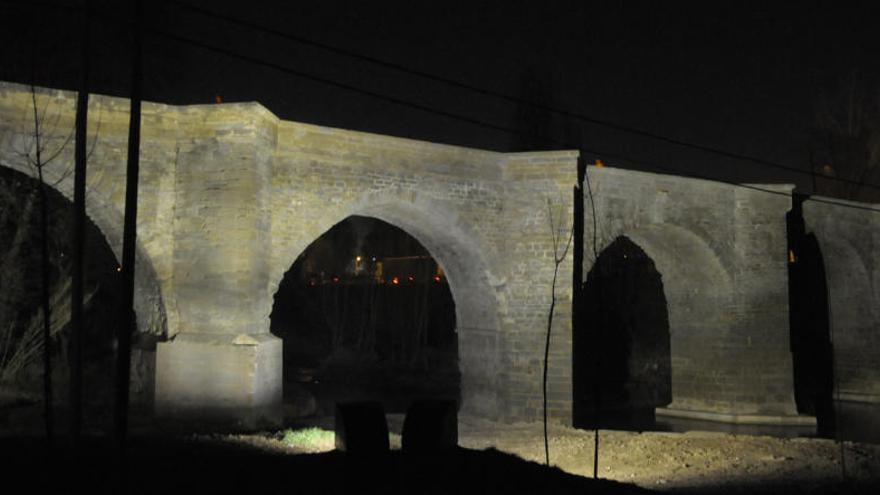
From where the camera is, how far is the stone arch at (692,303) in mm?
19141

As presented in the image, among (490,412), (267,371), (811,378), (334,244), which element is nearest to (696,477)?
(490,412)

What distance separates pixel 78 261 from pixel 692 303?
14972 mm

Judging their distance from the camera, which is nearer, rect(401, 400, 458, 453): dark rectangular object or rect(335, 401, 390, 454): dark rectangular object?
rect(335, 401, 390, 454): dark rectangular object

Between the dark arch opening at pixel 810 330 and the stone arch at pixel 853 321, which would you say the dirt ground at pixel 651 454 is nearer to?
the stone arch at pixel 853 321

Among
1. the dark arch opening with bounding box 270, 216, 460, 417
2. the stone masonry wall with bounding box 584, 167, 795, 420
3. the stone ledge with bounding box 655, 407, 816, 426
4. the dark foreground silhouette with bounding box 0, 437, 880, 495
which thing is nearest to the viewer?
the dark foreground silhouette with bounding box 0, 437, 880, 495

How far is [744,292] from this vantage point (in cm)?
1908

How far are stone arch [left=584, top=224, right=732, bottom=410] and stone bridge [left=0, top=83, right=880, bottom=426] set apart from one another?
4cm

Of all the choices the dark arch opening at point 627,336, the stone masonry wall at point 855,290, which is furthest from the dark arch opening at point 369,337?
the stone masonry wall at point 855,290

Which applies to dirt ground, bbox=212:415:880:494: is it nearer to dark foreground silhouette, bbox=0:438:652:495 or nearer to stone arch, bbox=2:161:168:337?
stone arch, bbox=2:161:168:337

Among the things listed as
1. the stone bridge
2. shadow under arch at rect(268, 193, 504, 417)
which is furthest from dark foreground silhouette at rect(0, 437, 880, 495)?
shadow under arch at rect(268, 193, 504, 417)

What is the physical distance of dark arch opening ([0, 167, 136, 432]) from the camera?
1439 cm

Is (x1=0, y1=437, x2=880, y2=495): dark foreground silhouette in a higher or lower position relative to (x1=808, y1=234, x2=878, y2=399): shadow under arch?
lower

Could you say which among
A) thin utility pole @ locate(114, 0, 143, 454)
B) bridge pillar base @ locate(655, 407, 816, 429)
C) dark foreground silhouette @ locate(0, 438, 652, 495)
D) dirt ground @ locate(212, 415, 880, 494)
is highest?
thin utility pole @ locate(114, 0, 143, 454)

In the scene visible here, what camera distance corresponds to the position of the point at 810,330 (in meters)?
29.2
